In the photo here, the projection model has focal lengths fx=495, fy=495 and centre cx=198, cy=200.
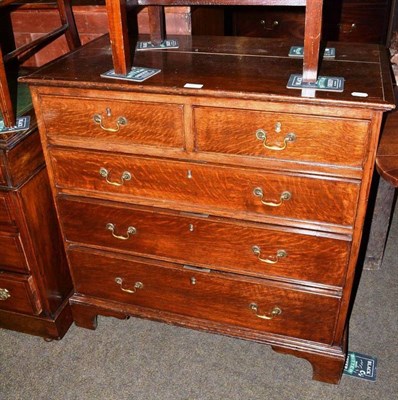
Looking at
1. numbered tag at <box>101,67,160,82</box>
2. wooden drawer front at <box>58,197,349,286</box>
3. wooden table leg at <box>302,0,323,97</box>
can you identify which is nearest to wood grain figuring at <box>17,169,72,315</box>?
wooden drawer front at <box>58,197,349,286</box>

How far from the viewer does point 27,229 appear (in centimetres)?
181

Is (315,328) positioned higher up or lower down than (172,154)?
lower down

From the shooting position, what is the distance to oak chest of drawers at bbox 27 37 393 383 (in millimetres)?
1422

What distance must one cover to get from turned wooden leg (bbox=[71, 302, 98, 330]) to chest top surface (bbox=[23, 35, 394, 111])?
97 centimetres

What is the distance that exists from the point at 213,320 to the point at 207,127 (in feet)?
2.63

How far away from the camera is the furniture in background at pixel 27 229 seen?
1.70m

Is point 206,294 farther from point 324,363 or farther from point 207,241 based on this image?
point 324,363

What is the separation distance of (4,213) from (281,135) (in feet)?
3.37

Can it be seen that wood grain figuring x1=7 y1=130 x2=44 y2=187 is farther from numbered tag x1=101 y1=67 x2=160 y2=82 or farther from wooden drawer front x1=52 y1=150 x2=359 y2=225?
numbered tag x1=101 y1=67 x2=160 y2=82

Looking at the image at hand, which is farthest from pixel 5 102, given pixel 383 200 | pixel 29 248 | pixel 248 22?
pixel 248 22

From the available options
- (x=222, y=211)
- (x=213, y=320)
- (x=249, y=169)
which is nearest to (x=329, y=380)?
(x=213, y=320)

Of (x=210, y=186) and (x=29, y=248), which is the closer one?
(x=210, y=186)

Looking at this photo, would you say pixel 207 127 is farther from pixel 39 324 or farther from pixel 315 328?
pixel 39 324

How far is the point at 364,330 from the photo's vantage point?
211 centimetres
